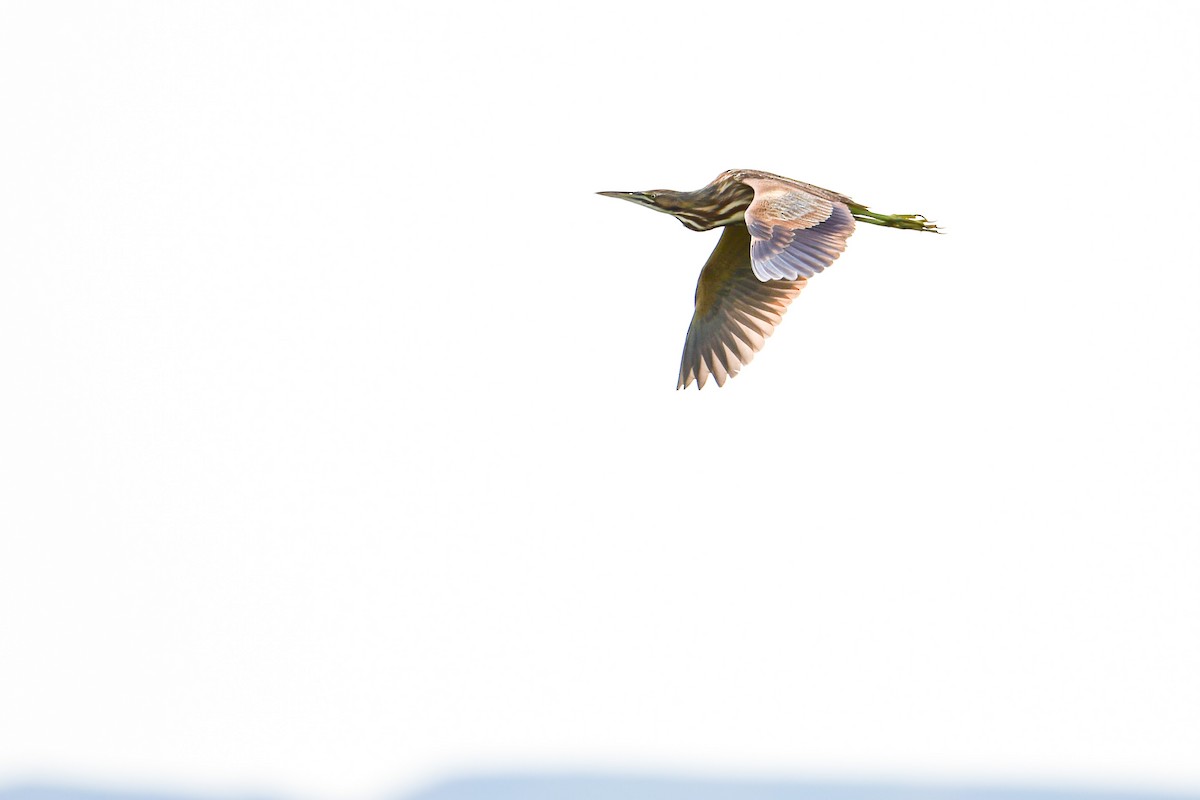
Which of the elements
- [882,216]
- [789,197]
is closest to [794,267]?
[789,197]

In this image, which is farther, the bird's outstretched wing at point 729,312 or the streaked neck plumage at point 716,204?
the bird's outstretched wing at point 729,312

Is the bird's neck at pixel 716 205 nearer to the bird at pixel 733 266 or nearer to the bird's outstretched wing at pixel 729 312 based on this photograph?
the bird at pixel 733 266

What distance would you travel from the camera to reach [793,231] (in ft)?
45.0

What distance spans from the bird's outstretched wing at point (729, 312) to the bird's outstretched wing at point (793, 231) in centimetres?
119

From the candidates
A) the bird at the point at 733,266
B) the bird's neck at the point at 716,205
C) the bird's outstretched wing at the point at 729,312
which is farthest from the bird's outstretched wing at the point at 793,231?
the bird's outstretched wing at the point at 729,312

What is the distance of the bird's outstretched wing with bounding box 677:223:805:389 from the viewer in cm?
1562

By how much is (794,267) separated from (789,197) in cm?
115

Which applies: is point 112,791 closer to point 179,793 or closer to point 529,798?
point 179,793

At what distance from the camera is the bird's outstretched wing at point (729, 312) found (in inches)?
615

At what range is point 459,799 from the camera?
7692 inches

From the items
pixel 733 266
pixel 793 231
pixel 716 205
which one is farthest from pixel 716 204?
pixel 793 231

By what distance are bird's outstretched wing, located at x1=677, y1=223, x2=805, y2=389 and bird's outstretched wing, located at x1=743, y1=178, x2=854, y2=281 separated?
1193mm

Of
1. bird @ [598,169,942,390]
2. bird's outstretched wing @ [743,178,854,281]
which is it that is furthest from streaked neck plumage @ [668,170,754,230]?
bird's outstretched wing @ [743,178,854,281]

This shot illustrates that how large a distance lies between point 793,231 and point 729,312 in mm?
2122
